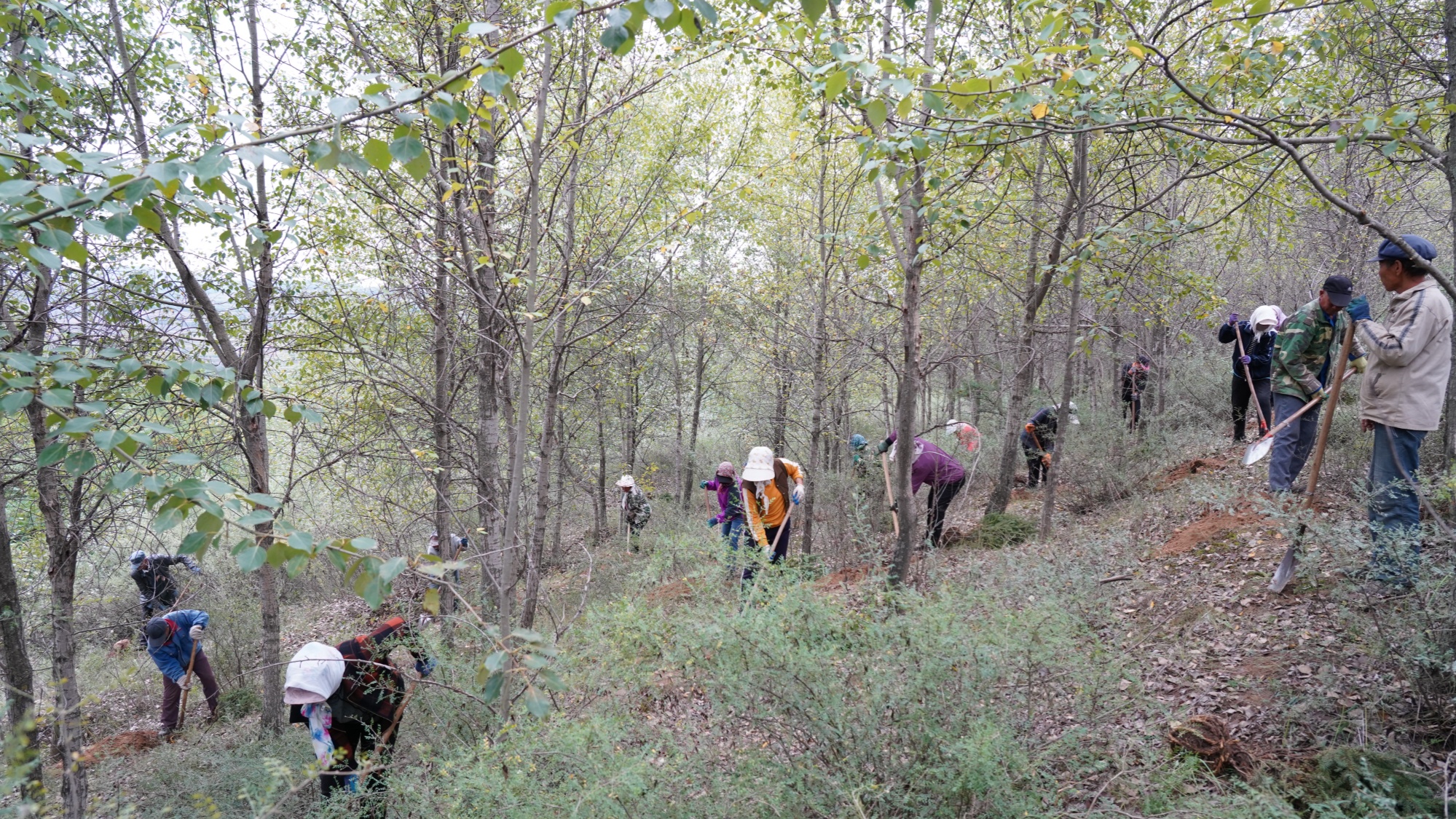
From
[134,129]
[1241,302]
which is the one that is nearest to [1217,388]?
[1241,302]

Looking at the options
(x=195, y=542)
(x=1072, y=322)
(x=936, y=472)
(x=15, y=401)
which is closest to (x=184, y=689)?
(x=15, y=401)

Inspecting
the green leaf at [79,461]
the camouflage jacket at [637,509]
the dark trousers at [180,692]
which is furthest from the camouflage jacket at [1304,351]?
the dark trousers at [180,692]

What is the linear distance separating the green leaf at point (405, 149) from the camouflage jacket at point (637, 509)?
1091 centimetres

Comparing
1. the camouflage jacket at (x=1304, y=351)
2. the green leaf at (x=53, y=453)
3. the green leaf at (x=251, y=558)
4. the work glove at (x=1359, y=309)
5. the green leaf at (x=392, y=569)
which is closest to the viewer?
the green leaf at (x=251, y=558)

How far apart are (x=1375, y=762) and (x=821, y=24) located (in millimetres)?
4485

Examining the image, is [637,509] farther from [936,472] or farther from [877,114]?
[877,114]

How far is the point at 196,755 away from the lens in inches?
250

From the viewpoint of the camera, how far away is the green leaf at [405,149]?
1632mm

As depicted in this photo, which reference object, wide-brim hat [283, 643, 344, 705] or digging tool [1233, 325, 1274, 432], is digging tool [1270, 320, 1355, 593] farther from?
wide-brim hat [283, 643, 344, 705]

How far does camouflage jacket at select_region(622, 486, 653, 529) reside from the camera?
41.2 ft

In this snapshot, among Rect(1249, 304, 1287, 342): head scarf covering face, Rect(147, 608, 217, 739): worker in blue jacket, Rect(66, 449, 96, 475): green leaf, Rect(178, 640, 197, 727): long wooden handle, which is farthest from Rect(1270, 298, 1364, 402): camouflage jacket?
Rect(178, 640, 197, 727): long wooden handle

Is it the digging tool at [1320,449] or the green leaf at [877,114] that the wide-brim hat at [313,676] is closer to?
the green leaf at [877,114]

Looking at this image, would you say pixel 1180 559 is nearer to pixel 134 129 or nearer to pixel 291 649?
pixel 134 129

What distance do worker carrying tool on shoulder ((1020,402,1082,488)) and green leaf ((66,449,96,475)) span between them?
32.4 ft
